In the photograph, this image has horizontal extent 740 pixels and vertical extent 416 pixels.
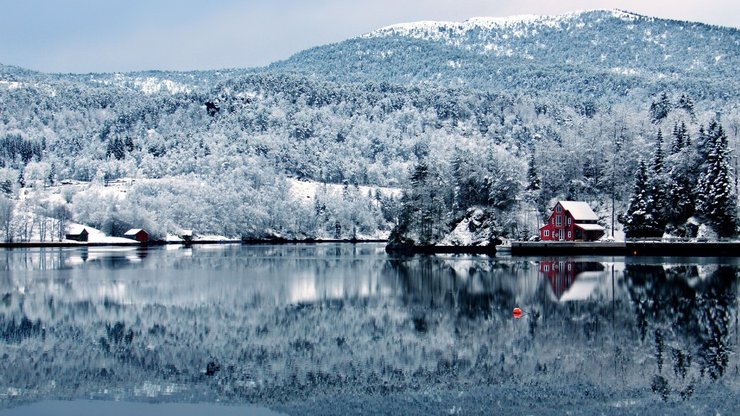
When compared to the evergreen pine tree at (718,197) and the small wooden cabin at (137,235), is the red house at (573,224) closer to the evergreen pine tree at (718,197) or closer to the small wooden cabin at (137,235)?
the evergreen pine tree at (718,197)

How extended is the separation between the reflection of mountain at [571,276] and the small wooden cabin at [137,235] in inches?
4707

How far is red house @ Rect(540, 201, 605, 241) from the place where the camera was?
11119 centimetres

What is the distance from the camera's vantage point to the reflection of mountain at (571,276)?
2101 inches

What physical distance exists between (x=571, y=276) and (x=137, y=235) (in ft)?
456

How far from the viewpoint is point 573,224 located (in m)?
112

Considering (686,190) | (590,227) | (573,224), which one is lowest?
(590,227)

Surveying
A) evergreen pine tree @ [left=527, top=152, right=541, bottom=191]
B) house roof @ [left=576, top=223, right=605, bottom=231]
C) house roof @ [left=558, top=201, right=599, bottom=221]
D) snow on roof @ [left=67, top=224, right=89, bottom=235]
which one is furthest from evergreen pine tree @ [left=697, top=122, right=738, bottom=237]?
snow on roof @ [left=67, top=224, right=89, bottom=235]

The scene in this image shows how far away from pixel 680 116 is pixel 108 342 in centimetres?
12093

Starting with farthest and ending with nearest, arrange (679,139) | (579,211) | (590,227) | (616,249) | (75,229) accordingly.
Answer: (75,229), (679,139), (579,211), (590,227), (616,249)

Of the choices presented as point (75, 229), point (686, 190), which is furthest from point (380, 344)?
point (75, 229)

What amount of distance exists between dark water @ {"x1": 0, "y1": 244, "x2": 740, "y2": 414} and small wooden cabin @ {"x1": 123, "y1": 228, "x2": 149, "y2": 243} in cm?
13001

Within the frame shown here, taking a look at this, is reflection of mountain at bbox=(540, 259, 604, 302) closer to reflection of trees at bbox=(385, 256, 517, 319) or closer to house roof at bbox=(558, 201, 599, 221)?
reflection of trees at bbox=(385, 256, 517, 319)

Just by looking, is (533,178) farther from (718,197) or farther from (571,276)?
(571,276)

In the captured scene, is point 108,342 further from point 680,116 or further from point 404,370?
point 680,116
